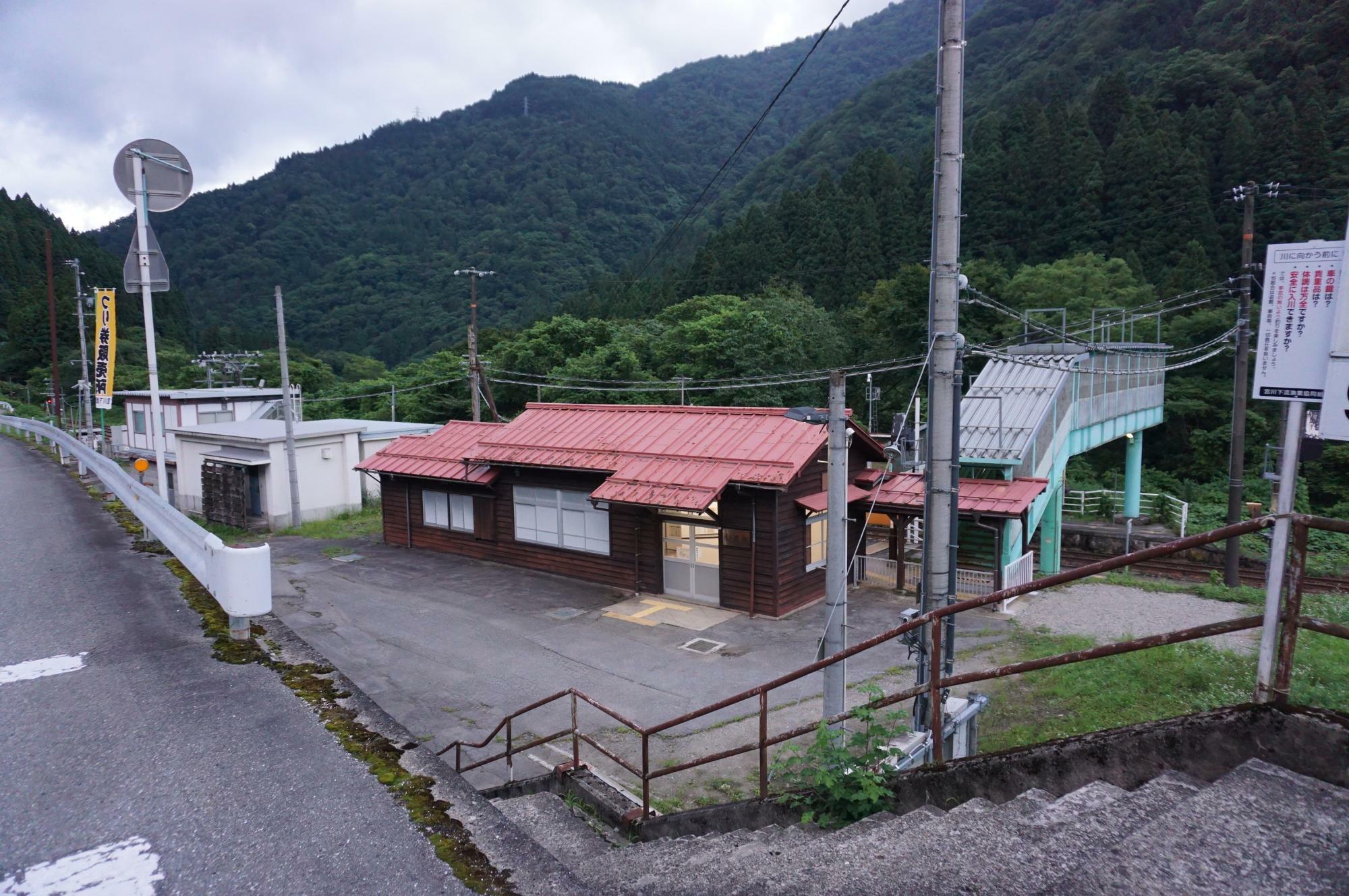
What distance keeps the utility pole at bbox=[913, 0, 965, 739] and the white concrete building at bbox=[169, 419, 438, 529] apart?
22.0m

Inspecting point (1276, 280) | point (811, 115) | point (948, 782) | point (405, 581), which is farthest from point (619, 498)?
point (811, 115)

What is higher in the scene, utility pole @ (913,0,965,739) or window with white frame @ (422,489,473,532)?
utility pole @ (913,0,965,739)

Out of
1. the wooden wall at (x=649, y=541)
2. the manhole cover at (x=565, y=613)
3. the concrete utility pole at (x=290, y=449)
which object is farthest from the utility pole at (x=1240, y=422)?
the concrete utility pole at (x=290, y=449)

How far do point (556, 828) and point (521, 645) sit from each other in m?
7.49

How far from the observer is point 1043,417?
16406mm

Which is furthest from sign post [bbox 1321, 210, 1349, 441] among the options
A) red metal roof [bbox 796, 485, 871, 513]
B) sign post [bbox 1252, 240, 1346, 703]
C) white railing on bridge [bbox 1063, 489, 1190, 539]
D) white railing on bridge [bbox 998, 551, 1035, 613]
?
white railing on bridge [bbox 1063, 489, 1190, 539]

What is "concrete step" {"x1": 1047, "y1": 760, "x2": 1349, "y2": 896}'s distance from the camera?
235 centimetres

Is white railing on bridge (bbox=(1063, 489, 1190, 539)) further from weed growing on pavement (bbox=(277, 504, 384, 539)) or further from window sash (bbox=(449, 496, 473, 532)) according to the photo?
→ weed growing on pavement (bbox=(277, 504, 384, 539))

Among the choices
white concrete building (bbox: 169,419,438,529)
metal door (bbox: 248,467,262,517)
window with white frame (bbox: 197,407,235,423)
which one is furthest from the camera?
window with white frame (bbox: 197,407,235,423)

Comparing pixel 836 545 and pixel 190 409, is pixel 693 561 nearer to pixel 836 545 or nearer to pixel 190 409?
pixel 836 545

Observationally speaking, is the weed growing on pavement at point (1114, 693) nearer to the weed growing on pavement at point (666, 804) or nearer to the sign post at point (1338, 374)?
the weed growing on pavement at point (666, 804)

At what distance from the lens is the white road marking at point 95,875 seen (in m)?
3.26

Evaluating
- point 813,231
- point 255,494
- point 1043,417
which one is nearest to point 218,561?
point 1043,417

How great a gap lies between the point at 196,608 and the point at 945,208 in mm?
7619
